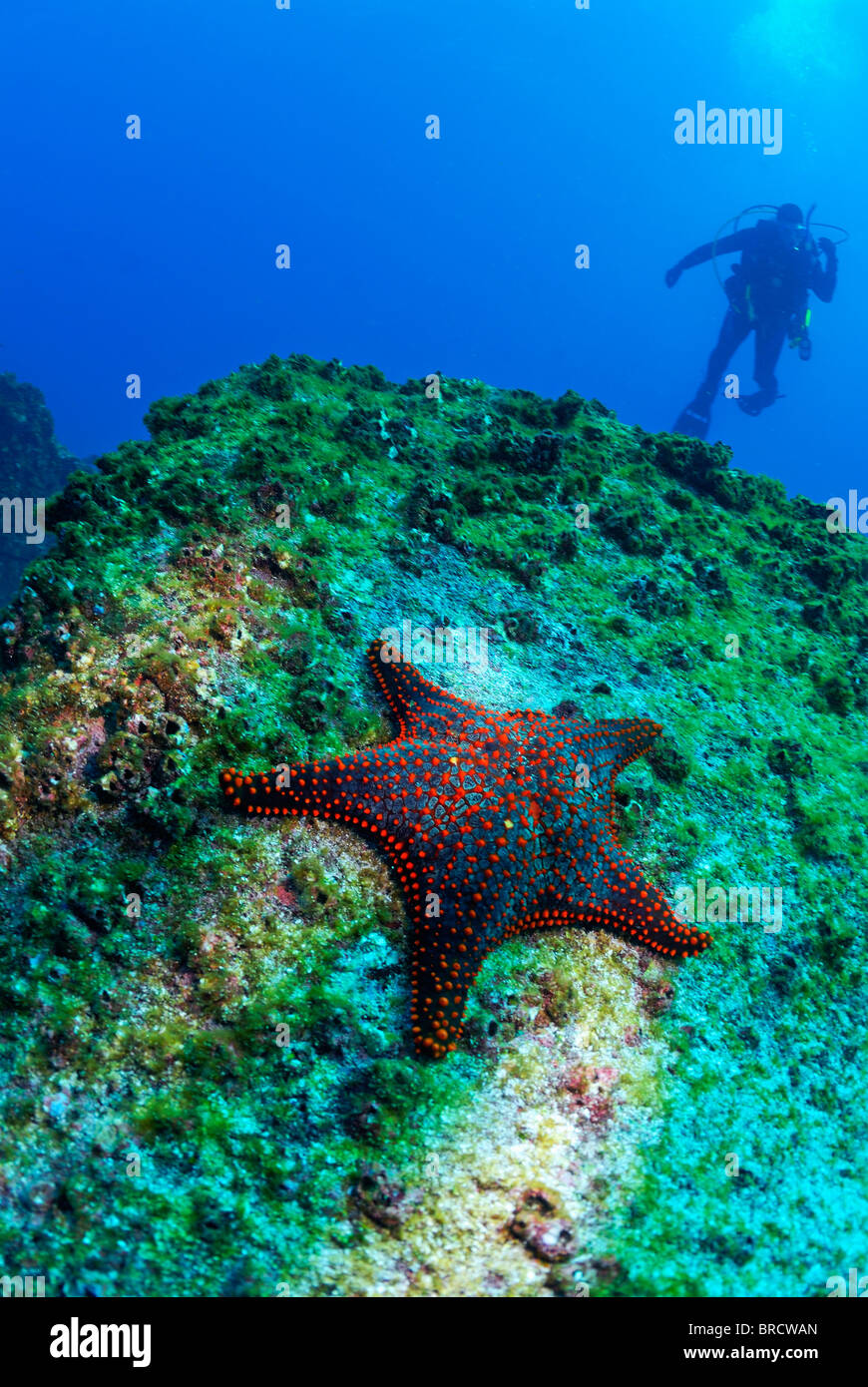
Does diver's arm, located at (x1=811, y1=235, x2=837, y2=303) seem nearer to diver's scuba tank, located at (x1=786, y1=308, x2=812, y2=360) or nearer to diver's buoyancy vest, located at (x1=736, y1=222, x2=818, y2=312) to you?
diver's buoyancy vest, located at (x1=736, y1=222, x2=818, y2=312)

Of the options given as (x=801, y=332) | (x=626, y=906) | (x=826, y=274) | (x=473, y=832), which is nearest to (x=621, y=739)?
(x=626, y=906)

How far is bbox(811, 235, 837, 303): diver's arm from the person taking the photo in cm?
2386

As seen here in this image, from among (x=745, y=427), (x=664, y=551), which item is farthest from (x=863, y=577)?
(x=745, y=427)

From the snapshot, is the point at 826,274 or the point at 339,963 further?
the point at 826,274

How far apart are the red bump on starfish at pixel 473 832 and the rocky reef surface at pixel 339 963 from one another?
1.00 ft

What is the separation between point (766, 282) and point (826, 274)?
1.98 meters

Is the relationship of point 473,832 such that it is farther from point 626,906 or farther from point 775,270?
point 775,270

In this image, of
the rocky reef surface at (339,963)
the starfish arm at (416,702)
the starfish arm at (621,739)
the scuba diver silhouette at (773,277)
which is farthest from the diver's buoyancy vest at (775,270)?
the starfish arm at (416,702)

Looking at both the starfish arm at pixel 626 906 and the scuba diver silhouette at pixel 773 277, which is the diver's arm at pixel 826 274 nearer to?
the scuba diver silhouette at pixel 773 277

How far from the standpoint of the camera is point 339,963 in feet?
15.6

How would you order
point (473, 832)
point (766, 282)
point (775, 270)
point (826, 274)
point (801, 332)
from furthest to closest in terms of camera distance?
point (766, 282)
point (775, 270)
point (801, 332)
point (826, 274)
point (473, 832)

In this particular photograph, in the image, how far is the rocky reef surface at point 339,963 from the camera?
12.8 feet
